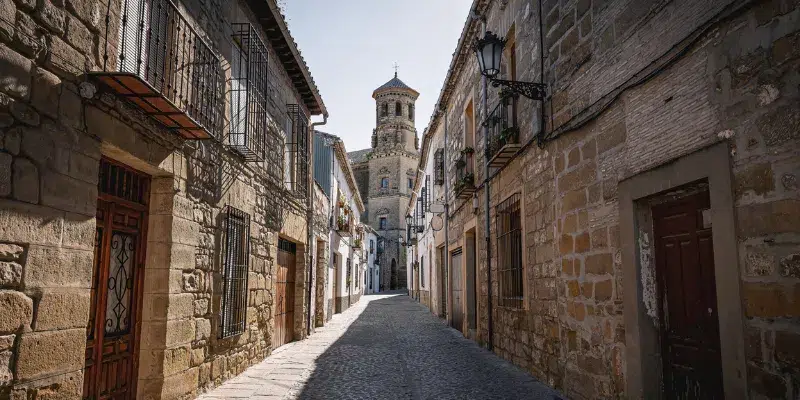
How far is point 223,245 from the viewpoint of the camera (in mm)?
6203

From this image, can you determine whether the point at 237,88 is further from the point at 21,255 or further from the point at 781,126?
the point at 781,126

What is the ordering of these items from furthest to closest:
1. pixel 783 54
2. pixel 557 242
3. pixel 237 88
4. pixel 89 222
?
1. pixel 237 88
2. pixel 557 242
3. pixel 89 222
4. pixel 783 54

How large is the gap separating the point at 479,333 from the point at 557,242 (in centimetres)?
440

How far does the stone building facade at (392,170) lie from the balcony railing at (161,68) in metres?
38.7

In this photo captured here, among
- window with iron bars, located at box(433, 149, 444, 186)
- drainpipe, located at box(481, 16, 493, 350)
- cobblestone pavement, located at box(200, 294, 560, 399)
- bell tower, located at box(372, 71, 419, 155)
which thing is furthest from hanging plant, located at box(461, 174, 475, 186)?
bell tower, located at box(372, 71, 419, 155)

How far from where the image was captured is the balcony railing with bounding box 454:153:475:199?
399 inches

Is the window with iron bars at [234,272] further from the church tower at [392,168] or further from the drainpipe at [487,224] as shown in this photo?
the church tower at [392,168]

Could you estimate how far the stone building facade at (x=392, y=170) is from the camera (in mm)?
44294

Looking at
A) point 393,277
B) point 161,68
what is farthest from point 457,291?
point 393,277

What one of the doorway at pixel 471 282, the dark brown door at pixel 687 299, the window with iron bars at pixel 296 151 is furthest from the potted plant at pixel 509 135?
the window with iron bars at pixel 296 151

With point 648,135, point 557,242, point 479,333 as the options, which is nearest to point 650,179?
point 648,135

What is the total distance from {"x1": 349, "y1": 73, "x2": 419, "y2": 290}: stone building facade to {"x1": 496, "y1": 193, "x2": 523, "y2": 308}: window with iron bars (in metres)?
36.5

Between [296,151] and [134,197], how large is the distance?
5562 mm

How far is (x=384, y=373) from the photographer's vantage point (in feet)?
22.9
